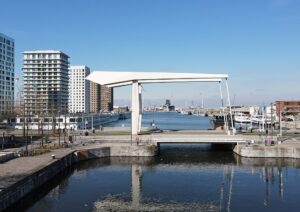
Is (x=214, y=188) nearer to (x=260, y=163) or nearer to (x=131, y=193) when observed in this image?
(x=131, y=193)

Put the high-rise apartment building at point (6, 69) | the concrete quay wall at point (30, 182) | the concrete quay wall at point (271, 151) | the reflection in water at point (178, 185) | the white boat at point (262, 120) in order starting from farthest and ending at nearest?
1. the high-rise apartment building at point (6, 69)
2. the white boat at point (262, 120)
3. the concrete quay wall at point (271, 151)
4. the reflection in water at point (178, 185)
5. the concrete quay wall at point (30, 182)

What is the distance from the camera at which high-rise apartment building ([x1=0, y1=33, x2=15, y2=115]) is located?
7023 inches

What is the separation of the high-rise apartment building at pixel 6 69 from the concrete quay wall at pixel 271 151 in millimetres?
140654

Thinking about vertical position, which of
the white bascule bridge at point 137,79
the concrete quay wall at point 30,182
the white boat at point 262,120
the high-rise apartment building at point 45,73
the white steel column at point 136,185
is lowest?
the white steel column at point 136,185

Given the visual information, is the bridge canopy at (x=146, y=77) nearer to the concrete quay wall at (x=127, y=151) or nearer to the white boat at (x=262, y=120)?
the concrete quay wall at (x=127, y=151)

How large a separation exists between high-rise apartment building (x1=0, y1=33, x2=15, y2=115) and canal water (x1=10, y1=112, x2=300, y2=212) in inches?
5461

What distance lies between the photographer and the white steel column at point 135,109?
6781cm

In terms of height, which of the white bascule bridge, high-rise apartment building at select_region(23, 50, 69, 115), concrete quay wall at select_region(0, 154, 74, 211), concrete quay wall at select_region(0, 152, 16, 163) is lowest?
concrete quay wall at select_region(0, 154, 74, 211)

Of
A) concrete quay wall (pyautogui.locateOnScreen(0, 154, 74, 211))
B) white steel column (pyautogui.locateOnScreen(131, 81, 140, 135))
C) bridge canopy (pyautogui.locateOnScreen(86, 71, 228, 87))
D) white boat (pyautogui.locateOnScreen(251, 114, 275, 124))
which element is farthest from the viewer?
white boat (pyautogui.locateOnScreen(251, 114, 275, 124))

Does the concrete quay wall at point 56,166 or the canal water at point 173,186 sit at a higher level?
the concrete quay wall at point 56,166

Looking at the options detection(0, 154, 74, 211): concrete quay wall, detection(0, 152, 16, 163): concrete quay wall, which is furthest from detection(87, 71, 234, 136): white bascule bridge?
detection(0, 152, 16, 163): concrete quay wall

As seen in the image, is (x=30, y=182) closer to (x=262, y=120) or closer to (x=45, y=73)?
(x=262, y=120)

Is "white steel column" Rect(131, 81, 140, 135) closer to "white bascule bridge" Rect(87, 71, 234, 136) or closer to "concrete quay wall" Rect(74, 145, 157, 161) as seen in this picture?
"white bascule bridge" Rect(87, 71, 234, 136)

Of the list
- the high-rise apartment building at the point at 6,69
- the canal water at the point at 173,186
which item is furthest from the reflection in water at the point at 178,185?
the high-rise apartment building at the point at 6,69
